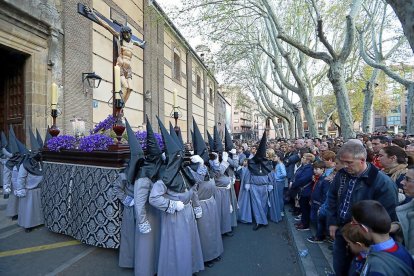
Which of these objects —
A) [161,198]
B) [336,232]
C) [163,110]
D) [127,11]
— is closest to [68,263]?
[161,198]

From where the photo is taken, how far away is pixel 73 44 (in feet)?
32.2

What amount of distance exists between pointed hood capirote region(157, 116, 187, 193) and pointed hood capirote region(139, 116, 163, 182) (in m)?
0.15

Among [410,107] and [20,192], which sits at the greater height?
[410,107]

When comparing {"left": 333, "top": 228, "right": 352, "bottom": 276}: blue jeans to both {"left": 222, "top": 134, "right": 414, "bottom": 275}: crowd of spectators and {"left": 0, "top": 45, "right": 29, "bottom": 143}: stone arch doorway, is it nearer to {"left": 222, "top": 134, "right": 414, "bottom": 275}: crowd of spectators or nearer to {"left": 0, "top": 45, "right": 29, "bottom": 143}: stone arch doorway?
{"left": 222, "top": 134, "right": 414, "bottom": 275}: crowd of spectators

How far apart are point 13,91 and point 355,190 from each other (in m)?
10.6

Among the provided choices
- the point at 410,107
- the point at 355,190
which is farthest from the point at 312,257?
the point at 410,107

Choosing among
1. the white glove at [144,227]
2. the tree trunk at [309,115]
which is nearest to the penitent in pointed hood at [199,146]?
the white glove at [144,227]

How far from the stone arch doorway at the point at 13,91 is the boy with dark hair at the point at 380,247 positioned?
9527 millimetres

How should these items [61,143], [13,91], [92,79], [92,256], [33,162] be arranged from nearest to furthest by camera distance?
[92,256] → [61,143] → [33,162] → [13,91] → [92,79]

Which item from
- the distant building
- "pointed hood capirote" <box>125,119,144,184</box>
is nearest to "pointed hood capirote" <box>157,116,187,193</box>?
"pointed hood capirote" <box>125,119,144,184</box>

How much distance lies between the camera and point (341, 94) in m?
11.0

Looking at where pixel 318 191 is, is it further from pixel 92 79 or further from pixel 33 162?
pixel 92 79

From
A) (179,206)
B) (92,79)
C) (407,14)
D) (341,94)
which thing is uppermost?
(92,79)

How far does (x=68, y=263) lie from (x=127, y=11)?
12698 millimetres
